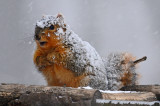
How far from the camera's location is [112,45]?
37.1 feet

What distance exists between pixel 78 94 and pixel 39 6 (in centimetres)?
1057

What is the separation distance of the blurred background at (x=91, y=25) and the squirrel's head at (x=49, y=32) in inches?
243

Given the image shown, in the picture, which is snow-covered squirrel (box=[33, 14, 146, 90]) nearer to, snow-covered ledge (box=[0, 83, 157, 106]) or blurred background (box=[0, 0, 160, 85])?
snow-covered ledge (box=[0, 83, 157, 106])

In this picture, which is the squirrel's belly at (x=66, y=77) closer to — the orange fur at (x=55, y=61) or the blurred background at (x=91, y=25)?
the orange fur at (x=55, y=61)

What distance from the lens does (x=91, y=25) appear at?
39.4 ft

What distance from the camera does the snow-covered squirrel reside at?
384 cm

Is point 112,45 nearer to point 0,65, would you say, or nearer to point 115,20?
point 115,20

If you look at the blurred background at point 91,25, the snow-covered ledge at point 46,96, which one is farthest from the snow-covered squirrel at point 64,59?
the blurred background at point 91,25

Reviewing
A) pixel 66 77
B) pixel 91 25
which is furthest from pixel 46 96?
pixel 91 25

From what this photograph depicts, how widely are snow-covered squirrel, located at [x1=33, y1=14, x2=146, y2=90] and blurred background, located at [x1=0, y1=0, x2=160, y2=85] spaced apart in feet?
18.7

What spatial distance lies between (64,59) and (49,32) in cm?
45

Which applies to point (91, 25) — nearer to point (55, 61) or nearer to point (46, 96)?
point (55, 61)

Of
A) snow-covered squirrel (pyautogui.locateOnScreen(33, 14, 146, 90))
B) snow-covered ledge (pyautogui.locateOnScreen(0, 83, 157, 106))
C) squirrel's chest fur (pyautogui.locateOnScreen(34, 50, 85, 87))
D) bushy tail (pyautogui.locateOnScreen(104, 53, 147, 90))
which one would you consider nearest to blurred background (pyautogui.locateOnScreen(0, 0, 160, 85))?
bushy tail (pyautogui.locateOnScreen(104, 53, 147, 90))

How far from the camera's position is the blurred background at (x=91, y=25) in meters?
10.4
